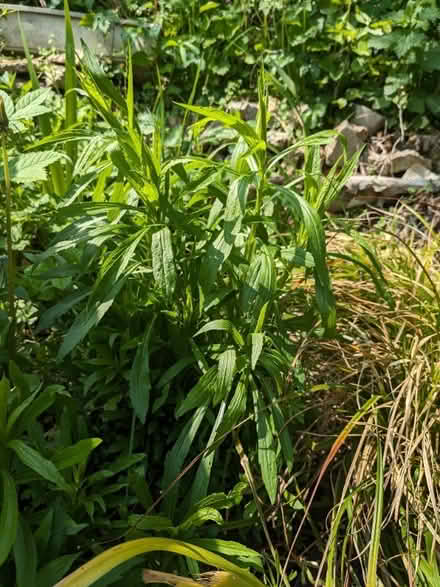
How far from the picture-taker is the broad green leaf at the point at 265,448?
1.56 metres

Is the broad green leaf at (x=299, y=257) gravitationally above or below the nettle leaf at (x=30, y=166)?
below

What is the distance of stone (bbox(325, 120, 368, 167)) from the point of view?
10.8ft

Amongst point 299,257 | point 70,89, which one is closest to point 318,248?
point 299,257

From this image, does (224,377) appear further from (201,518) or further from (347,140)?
(347,140)

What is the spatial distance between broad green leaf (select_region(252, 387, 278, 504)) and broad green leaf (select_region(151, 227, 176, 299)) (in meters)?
0.38

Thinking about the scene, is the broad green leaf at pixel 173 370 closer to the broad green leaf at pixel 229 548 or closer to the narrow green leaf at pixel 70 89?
the broad green leaf at pixel 229 548

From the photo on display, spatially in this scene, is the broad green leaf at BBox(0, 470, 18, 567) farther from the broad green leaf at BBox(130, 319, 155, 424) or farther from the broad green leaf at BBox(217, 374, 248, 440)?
the broad green leaf at BBox(217, 374, 248, 440)

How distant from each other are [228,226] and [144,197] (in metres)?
0.25

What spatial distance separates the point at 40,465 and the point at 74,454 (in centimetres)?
10

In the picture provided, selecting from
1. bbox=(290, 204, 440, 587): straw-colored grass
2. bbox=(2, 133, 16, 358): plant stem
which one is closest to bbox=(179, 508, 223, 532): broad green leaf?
bbox=(290, 204, 440, 587): straw-colored grass

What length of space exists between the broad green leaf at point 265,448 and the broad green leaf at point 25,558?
0.56m

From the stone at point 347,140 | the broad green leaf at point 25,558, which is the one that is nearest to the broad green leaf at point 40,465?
the broad green leaf at point 25,558

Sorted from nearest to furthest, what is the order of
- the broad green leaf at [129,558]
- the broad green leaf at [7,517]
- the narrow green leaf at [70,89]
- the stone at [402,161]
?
the broad green leaf at [129,558], the broad green leaf at [7,517], the narrow green leaf at [70,89], the stone at [402,161]

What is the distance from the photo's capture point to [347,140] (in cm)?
329
